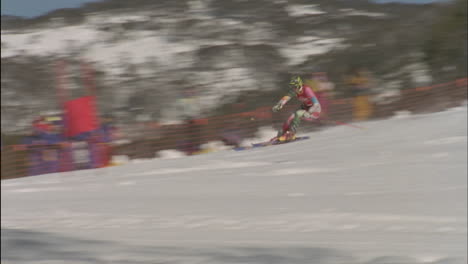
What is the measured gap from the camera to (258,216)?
3869 millimetres

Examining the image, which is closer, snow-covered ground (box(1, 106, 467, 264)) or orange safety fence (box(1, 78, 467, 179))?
orange safety fence (box(1, 78, 467, 179))

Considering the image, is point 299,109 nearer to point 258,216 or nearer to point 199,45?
point 199,45

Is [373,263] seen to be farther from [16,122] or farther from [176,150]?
[16,122]

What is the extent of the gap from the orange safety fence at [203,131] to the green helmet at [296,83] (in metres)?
0.03

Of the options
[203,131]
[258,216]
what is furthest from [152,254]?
[203,131]

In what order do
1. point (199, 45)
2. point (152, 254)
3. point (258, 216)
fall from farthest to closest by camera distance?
point (258, 216) < point (152, 254) < point (199, 45)

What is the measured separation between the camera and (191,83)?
117 centimetres

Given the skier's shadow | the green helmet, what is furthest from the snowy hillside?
the skier's shadow

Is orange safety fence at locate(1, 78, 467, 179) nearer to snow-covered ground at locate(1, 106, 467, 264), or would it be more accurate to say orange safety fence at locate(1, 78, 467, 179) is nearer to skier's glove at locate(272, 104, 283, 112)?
skier's glove at locate(272, 104, 283, 112)

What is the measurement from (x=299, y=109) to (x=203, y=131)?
23cm

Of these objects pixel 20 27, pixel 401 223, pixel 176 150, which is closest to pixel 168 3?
pixel 20 27

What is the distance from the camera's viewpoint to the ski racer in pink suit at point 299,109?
1125mm

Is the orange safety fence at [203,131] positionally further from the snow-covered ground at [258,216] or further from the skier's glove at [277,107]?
the snow-covered ground at [258,216]

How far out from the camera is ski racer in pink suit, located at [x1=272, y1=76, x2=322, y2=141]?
112cm
